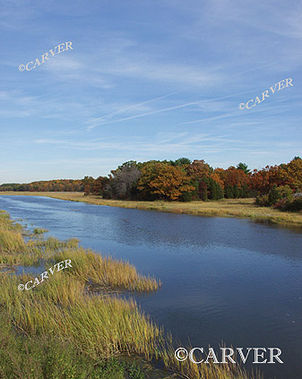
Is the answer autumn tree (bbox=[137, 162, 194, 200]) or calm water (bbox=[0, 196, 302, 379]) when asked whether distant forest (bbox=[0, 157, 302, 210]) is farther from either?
calm water (bbox=[0, 196, 302, 379])

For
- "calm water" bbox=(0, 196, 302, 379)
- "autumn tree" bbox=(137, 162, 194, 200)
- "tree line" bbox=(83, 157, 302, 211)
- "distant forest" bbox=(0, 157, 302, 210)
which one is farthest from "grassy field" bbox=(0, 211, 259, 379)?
"autumn tree" bbox=(137, 162, 194, 200)

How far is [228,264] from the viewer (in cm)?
1725

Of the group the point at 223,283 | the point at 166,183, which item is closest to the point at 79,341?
→ the point at 223,283

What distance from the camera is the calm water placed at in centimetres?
894

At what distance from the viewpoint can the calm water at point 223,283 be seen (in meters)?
8.94

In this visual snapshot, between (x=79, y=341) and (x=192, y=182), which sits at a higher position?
(x=192, y=182)

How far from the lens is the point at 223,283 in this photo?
543 inches

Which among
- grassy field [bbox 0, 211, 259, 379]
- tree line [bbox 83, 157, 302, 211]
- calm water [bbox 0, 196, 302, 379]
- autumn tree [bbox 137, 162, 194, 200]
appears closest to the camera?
grassy field [bbox 0, 211, 259, 379]

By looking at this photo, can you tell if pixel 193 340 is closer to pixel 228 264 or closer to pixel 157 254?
pixel 228 264

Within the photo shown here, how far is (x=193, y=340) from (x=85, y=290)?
15.4 feet

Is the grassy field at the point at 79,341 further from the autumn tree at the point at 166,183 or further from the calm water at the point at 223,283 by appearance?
the autumn tree at the point at 166,183

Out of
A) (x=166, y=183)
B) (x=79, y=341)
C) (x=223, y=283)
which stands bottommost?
(x=223, y=283)

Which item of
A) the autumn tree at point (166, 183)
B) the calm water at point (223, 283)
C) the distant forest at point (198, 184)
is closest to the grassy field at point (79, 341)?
the calm water at point (223, 283)

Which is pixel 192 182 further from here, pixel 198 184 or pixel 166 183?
pixel 166 183
